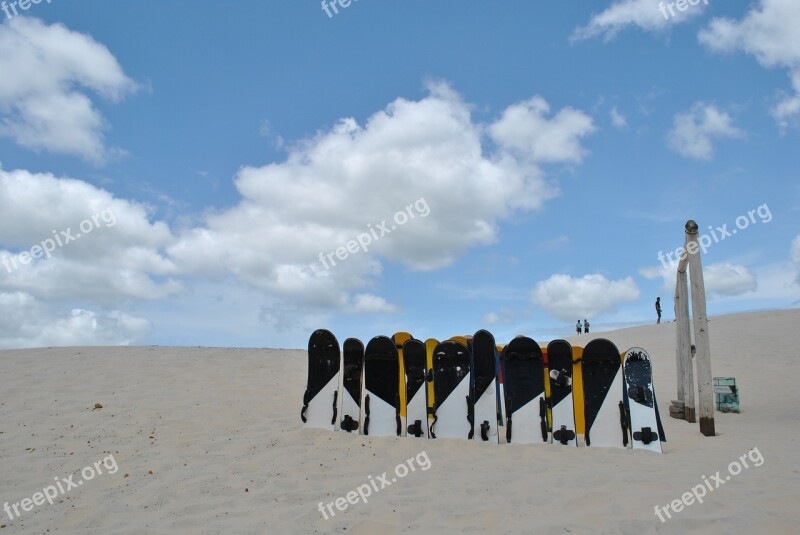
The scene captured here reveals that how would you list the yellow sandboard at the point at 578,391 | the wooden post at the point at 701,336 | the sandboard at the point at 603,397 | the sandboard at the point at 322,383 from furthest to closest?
the wooden post at the point at 701,336 < the sandboard at the point at 322,383 < the yellow sandboard at the point at 578,391 < the sandboard at the point at 603,397

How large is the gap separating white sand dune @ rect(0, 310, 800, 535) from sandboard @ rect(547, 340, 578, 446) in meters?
0.28

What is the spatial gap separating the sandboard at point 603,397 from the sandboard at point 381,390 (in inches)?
92.5

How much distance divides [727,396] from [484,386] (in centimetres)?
553

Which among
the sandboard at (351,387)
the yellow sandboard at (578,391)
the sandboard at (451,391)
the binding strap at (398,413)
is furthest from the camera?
the sandboard at (351,387)

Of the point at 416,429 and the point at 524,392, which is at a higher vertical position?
the point at 524,392

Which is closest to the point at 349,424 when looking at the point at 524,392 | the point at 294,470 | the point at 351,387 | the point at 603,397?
the point at 351,387

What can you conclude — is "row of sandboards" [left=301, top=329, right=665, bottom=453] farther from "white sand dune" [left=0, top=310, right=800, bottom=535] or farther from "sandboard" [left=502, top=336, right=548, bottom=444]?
"white sand dune" [left=0, top=310, right=800, bottom=535]

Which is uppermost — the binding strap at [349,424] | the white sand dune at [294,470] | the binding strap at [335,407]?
the binding strap at [335,407]

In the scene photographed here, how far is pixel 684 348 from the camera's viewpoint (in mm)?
9070

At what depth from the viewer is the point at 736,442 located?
6652 mm

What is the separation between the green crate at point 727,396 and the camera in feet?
30.9

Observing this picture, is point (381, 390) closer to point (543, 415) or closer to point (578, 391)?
point (543, 415)

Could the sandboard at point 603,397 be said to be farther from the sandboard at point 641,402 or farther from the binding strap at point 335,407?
the binding strap at point 335,407

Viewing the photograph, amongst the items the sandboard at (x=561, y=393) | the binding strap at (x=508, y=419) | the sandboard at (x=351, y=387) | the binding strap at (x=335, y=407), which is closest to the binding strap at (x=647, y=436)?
the sandboard at (x=561, y=393)
